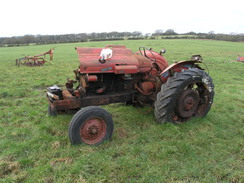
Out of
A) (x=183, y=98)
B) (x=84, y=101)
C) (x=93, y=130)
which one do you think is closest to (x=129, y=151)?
(x=93, y=130)

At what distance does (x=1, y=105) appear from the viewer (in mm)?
6020

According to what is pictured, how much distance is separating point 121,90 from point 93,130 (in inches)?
52.2

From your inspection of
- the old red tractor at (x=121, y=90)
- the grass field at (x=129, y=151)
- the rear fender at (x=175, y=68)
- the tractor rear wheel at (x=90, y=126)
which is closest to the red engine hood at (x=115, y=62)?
the old red tractor at (x=121, y=90)

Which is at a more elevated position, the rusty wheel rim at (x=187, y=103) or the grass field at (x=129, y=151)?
the rusty wheel rim at (x=187, y=103)

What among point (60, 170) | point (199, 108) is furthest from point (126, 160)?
point (199, 108)

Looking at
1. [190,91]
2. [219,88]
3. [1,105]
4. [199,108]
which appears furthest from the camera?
[219,88]

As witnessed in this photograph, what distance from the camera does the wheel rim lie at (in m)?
3.52

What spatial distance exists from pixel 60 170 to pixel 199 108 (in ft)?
11.0

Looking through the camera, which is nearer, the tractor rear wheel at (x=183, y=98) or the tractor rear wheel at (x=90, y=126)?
the tractor rear wheel at (x=90, y=126)

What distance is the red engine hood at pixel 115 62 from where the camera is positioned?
3793 mm

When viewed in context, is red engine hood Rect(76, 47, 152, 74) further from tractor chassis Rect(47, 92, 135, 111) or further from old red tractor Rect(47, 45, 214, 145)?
tractor chassis Rect(47, 92, 135, 111)

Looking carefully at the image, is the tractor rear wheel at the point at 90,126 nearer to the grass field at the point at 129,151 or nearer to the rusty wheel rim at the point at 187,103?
the grass field at the point at 129,151

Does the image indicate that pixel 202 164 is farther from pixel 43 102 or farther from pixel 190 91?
pixel 43 102

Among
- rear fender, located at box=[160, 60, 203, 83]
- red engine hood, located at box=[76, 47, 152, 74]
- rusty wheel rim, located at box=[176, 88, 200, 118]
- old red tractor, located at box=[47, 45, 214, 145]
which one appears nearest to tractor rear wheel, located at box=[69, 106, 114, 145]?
old red tractor, located at box=[47, 45, 214, 145]
